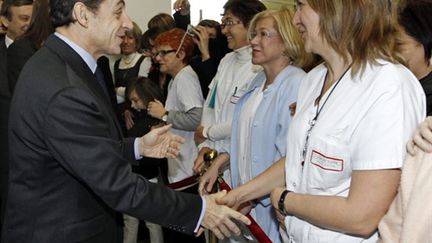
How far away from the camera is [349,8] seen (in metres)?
1.37

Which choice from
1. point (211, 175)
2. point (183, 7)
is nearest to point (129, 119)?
point (211, 175)

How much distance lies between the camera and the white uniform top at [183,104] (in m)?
3.15

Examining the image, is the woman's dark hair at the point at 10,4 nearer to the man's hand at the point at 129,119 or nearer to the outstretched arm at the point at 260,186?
the man's hand at the point at 129,119

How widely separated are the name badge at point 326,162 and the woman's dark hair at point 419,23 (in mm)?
957

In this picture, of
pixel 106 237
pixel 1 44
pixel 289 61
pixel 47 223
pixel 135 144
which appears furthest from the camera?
pixel 1 44

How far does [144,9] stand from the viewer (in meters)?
5.68

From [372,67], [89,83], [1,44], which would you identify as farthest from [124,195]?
[1,44]

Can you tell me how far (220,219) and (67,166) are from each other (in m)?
0.55

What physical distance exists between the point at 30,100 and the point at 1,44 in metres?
1.84

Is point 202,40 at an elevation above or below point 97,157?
below

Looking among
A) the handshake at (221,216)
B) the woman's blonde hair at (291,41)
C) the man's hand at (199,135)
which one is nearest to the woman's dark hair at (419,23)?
the woman's blonde hair at (291,41)

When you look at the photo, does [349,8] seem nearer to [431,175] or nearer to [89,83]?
[431,175]

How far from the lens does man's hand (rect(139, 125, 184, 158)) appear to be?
6.50 feet

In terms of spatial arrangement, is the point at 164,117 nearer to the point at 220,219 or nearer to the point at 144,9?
the point at 220,219
